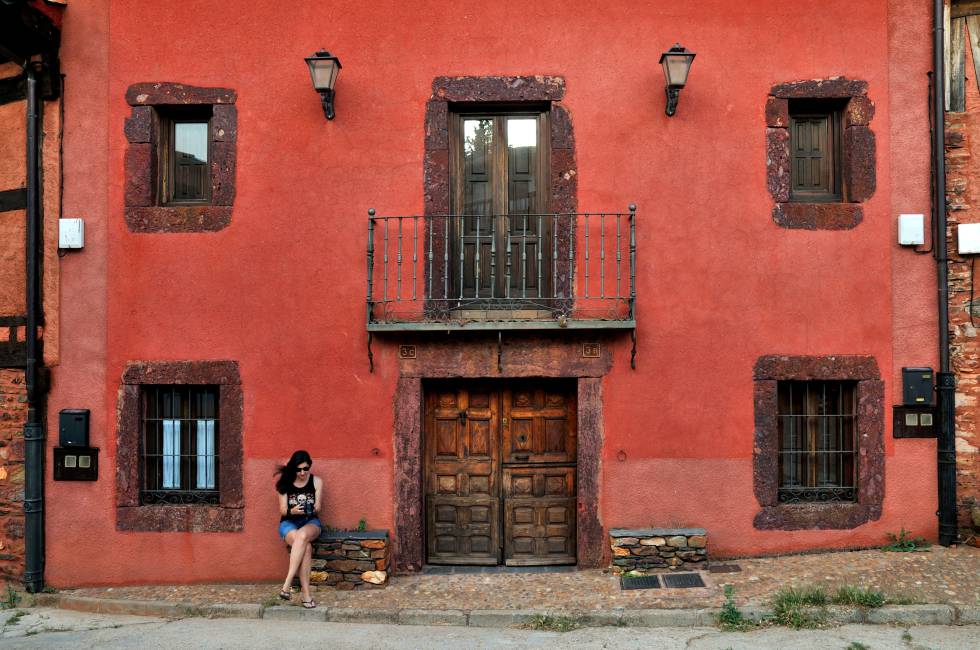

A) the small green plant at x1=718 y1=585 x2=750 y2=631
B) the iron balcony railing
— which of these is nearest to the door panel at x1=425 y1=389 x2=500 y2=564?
the iron balcony railing

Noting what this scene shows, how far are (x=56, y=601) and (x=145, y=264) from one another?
3.13m

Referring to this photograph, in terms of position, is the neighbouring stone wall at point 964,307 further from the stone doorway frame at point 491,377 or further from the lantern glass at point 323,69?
the lantern glass at point 323,69

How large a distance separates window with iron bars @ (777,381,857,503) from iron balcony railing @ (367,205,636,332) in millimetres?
1846

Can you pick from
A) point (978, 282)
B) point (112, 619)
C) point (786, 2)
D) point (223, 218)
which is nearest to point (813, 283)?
point (978, 282)

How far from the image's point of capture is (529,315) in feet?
22.6

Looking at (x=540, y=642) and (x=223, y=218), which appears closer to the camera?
(x=540, y=642)

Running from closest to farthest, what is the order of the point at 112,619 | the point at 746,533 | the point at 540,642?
the point at 540,642 < the point at 112,619 < the point at 746,533

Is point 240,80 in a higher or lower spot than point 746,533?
higher

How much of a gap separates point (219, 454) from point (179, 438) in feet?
1.57

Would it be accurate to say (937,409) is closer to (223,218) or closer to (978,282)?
(978,282)

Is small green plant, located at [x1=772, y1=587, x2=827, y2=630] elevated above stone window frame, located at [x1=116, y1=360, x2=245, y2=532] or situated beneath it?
situated beneath

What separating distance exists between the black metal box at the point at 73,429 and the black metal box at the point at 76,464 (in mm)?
84

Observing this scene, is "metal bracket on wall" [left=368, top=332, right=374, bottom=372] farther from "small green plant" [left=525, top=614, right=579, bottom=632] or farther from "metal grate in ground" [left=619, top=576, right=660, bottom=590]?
"metal grate in ground" [left=619, top=576, right=660, bottom=590]

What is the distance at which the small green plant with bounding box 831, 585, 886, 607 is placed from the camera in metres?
5.58
